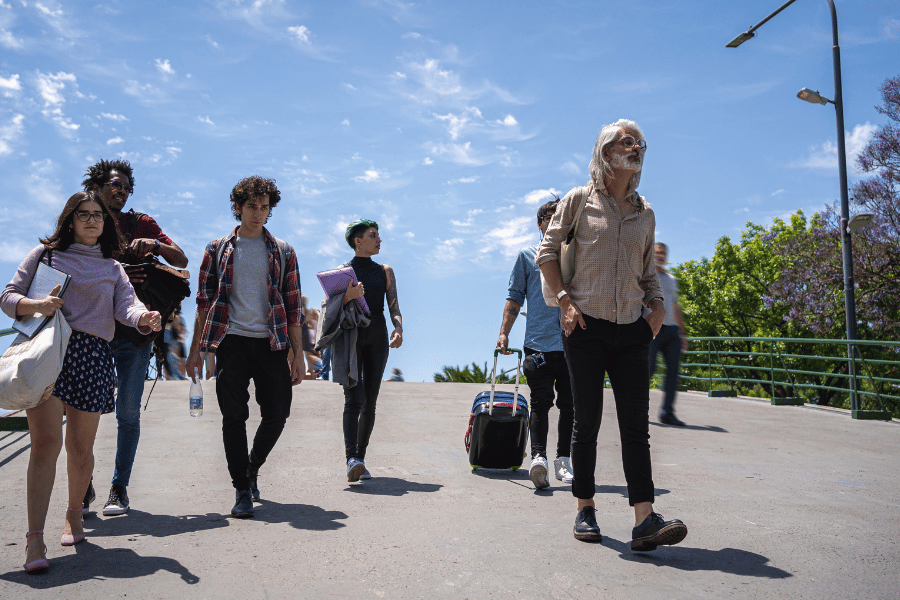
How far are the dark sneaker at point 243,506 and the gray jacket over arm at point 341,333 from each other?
1410 mm

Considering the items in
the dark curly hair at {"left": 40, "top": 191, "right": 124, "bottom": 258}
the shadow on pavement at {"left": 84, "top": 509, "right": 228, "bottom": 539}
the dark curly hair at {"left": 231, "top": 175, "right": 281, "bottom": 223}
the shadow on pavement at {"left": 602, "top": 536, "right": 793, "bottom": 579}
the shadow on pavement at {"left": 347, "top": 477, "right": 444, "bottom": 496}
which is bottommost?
the shadow on pavement at {"left": 84, "top": 509, "right": 228, "bottom": 539}

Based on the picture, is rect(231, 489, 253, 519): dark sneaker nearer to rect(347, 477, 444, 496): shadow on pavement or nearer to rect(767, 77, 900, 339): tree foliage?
rect(347, 477, 444, 496): shadow on pavement

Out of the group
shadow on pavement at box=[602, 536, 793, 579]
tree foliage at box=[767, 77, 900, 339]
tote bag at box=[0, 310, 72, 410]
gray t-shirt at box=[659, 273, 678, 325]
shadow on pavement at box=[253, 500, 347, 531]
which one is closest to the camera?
tote bag at box=[0, 310, 72, 410]

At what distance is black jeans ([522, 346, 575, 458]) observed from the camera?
19.1 ft

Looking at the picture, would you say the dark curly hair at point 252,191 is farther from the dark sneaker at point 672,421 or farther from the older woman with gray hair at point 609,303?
the dark sneaker at point 672,421

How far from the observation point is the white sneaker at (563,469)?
5.91 metres

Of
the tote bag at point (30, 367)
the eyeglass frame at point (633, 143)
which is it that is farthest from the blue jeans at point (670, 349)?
the tote bag at point (30, 367)

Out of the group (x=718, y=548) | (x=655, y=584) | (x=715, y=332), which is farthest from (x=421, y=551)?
(x=715, y=332)

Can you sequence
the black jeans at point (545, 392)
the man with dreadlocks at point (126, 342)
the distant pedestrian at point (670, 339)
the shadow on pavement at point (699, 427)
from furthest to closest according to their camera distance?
the shadow on pavement at point (699, 427), the distant pedestrian at point (670, 339), the black jeans at point (545, 392), the man with dreadlocks at point (126, 342)

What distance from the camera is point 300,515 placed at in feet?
15.5

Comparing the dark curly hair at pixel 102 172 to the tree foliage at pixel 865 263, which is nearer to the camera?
the dark curly hair at pixel 102 172

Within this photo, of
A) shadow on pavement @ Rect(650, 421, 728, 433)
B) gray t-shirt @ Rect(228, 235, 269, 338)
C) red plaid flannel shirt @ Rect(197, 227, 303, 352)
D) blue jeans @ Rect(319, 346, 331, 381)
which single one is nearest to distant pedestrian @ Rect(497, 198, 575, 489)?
red plaid flannel shirt @ Rect(197, 227, 303, 352)

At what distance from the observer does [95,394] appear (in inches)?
157

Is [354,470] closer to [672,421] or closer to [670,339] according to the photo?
[670,339]
